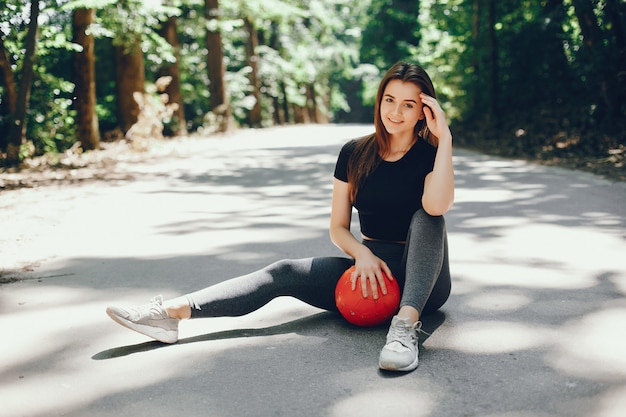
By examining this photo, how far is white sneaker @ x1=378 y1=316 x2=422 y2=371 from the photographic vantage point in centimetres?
340

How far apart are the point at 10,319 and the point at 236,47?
35248mm

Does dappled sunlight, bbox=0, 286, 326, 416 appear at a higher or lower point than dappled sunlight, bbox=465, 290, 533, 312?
higher

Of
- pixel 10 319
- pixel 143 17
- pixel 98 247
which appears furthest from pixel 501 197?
pixel 143 17

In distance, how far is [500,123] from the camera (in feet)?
59.7

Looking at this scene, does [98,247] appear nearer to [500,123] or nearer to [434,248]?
[434,248]

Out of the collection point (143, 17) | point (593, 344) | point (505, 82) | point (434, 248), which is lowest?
point (593, 344)

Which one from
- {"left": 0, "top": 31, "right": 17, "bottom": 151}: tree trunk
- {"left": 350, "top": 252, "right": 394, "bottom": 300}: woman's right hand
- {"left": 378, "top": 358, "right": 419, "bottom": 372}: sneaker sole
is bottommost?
{"left": 378, "top": 358, "right": 419, "bottom": 372}: sneaker sole

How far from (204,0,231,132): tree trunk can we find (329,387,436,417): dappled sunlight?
23098 millimetres

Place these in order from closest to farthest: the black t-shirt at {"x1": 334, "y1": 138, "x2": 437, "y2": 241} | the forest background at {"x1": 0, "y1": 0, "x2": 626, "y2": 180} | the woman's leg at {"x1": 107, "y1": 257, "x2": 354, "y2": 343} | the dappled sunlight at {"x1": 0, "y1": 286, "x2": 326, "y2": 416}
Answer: the dappled sunlight at {"x1": 0, "y1": 286, "x2": 326, "y2": 416} → the woman's leg at {"x1": 107, "y1": 257, "x2": 354, "y2": 343} → the black t-shirt at {"x1": 334, "y1": 138, "x2": 437, "y2": 241} → the forest background at {"x1": 0, "y1": 0, "x2": 626, "y2": 180}

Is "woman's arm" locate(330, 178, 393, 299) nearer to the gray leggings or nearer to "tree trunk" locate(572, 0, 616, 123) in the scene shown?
the gray leggings

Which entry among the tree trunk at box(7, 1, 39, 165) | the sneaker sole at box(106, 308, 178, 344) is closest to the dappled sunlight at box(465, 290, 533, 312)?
the sneaker sole at box(106, 308, 178, 344)

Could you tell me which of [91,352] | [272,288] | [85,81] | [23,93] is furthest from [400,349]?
[85,81]

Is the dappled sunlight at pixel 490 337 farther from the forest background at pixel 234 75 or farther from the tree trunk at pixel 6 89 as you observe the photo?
the tree trunk at pixel 6 89

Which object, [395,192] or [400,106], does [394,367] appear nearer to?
[395,192]
